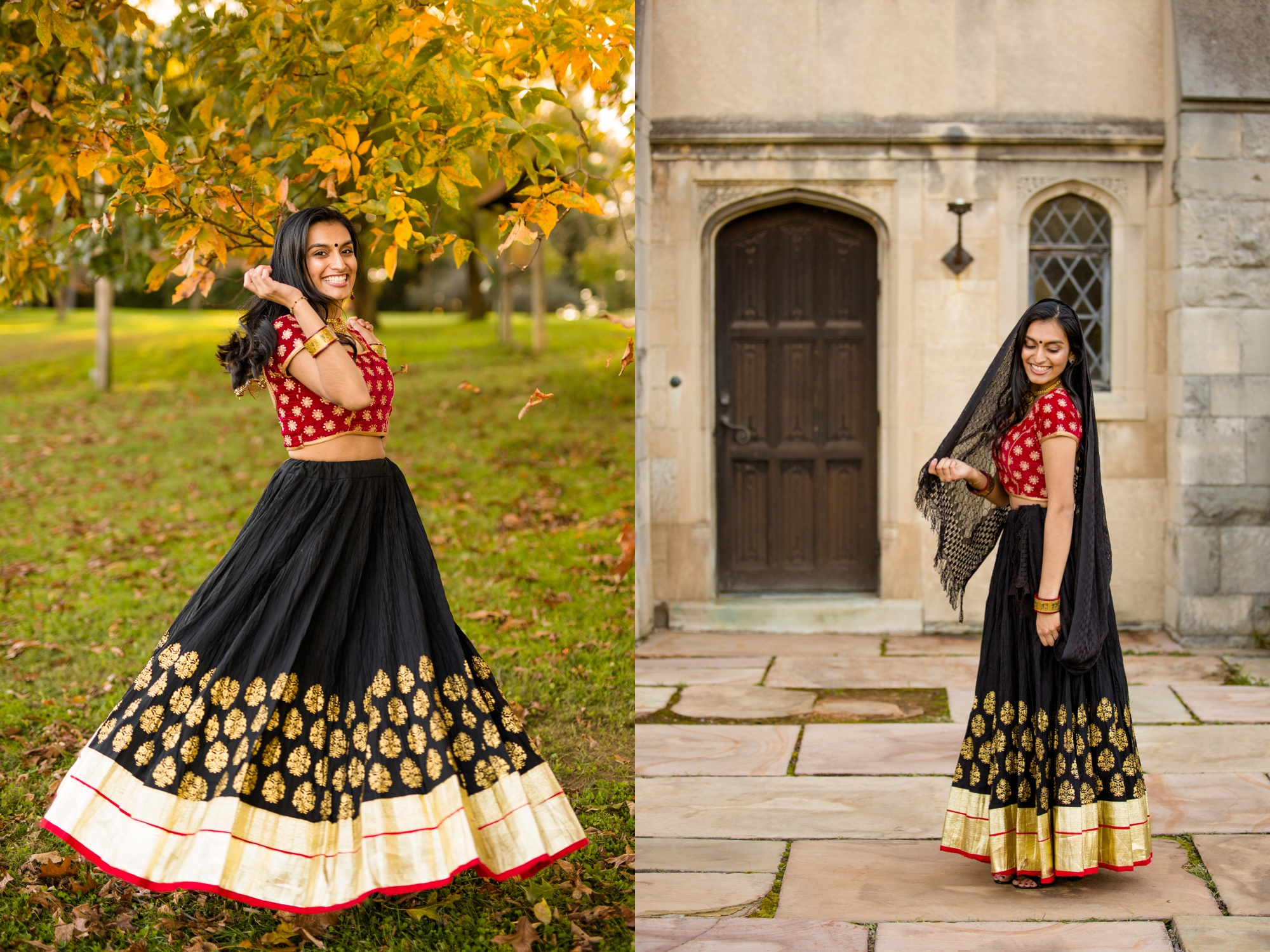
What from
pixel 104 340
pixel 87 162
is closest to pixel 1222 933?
pixel 87 162

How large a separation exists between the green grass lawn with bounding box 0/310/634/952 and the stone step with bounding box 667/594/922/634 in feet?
1.75

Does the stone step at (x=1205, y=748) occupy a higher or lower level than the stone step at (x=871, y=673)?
higher

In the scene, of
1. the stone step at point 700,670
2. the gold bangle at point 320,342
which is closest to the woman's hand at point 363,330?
the gold bangle at point 320,342

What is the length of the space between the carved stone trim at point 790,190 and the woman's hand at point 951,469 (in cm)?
366

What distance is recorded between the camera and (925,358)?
20.9 ft

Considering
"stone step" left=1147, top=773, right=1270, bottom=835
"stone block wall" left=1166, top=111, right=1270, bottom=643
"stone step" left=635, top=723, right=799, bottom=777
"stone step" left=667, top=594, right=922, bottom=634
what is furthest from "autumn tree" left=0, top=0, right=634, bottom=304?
"stone block wall" left=1166, top=111, right=1270, bottom=643

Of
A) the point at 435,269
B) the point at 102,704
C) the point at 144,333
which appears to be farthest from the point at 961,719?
the point at 435,269

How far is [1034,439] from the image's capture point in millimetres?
2988

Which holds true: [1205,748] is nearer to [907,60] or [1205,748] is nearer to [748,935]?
[748,935]

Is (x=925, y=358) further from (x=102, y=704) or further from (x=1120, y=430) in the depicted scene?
(x=102, y=704)

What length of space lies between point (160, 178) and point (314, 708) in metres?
1.68

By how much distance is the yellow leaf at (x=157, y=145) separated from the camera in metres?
3.08

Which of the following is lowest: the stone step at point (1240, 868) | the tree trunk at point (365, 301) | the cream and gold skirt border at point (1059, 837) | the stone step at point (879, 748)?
the stone step at point (879, 748)

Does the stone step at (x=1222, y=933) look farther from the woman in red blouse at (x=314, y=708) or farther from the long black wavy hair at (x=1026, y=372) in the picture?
the woman in red blouse at (x=314, y=708)
